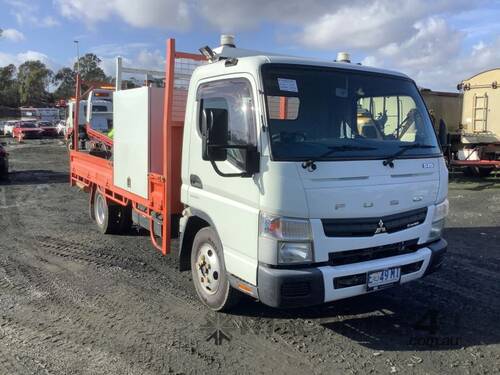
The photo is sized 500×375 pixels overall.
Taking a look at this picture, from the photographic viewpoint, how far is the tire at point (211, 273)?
177 inches

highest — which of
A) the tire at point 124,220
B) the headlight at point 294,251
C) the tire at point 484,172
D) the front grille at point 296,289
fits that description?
the headlight at point 294,251

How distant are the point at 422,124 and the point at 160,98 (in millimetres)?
2833

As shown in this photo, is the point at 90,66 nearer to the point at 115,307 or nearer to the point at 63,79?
the point at 63,79

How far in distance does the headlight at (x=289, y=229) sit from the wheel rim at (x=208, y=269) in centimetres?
101

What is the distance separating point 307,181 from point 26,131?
3875 centimetres

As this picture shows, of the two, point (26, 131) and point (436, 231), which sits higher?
point (26, 131)

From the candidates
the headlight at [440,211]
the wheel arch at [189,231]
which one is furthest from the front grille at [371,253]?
the wheel arch at [189,231]

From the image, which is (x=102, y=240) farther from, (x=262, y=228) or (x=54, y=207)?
(x=262, y=228)

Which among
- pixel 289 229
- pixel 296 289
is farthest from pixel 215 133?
pixel 296 289

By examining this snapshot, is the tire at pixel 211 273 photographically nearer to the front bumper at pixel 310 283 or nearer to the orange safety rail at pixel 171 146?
the orange safety rail at pixel 171 146

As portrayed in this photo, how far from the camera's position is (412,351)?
13.2 ft

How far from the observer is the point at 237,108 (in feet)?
13.9

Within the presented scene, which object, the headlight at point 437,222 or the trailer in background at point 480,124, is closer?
the headlight at point 437,222

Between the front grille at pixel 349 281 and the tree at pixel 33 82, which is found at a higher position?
the tree at pixel 33 82
